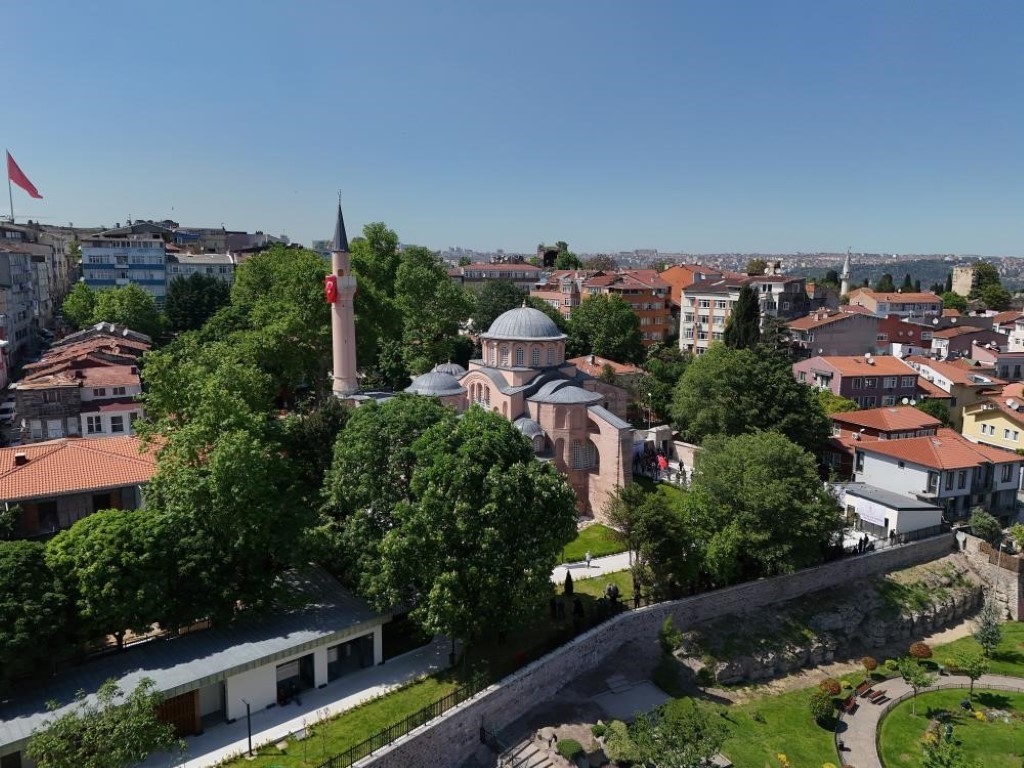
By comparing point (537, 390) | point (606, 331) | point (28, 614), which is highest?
point (606, 331)

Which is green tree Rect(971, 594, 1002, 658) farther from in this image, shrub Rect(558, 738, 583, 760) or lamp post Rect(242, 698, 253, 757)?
lamp post Rect(242, 698, 253, 757)

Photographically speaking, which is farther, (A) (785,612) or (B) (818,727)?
(A) (785,612)

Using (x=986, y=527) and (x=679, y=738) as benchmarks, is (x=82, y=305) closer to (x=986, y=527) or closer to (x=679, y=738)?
(x=679, y=738)

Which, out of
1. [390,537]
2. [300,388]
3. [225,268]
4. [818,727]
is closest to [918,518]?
[818,727]

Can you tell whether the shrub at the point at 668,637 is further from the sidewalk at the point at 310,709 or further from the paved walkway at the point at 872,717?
the sidewalk at the point at 310,709

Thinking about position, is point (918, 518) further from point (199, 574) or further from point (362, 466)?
point (199, 574)

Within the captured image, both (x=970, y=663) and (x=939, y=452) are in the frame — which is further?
(x=939, y=452)

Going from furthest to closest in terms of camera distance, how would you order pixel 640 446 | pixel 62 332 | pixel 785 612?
pixel 62 332
pixel 640 446
pixel 785 612

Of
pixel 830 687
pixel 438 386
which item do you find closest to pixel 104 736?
pixel 830 687
